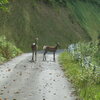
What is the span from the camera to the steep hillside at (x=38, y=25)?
183 ft

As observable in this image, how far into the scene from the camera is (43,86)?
1612 centimetres

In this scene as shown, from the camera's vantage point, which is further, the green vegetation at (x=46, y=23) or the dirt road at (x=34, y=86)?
the green vegetation at (x=46, y=23)

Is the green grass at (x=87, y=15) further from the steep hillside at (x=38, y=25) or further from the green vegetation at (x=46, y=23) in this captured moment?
the steep hillside at (x=38, y=25)

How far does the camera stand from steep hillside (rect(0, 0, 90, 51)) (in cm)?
5591

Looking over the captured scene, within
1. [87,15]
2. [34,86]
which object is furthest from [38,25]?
[34,86]

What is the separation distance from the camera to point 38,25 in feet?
210

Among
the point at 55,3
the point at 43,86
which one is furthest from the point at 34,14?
the point at 43,86

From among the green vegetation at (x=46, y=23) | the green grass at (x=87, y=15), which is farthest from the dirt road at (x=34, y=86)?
the green grass at (x=87, y=15)

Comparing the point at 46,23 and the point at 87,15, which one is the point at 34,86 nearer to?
the point at 46,23

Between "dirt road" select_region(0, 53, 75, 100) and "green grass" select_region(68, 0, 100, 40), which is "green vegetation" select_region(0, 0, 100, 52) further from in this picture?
"dirt road" select_region(0, 53, 75, 100)

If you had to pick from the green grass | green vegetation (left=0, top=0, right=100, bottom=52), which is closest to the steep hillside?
green vegetation (left=0, top=0, right=100, bottom=52)

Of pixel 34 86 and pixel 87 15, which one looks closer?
pixel 34 86

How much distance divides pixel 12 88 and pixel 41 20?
52.2 meters

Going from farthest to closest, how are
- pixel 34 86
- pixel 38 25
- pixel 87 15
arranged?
pixel 87 15 < pixel 38 25 < pixel 34 86
